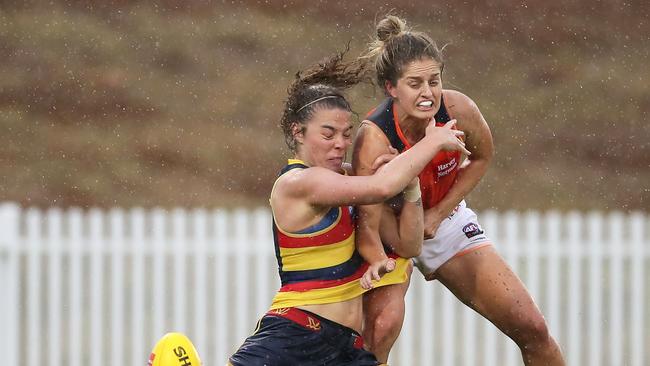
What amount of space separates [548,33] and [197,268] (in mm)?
8810

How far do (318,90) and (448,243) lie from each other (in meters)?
0.98

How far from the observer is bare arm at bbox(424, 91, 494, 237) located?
5.08 metres

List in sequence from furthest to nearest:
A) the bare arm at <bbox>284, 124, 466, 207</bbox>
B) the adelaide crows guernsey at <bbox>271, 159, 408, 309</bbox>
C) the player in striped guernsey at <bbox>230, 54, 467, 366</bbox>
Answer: the adelaide crows guernsey at <bbox>271, 159, 408, 309</bbox> → the player in striped guernsey at <bbox>230, 54, 467, 366</bbox> → the bare arm at <bbox>284, 124, 466, 207</bbox>

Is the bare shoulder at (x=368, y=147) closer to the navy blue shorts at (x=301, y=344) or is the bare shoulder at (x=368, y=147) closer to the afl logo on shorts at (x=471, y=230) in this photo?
the navy blue shorts at (x=301, y=344)

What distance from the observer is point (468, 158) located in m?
5.36

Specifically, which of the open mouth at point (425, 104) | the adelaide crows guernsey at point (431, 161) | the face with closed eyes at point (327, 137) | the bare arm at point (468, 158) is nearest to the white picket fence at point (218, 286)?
the bare arm at point (468, 158)

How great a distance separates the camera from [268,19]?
16.6m

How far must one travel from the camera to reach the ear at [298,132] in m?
4.79

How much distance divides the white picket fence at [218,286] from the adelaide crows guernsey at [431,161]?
3.71 metres

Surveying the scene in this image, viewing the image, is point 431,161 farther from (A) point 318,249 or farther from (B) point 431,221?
(A) point 318,249

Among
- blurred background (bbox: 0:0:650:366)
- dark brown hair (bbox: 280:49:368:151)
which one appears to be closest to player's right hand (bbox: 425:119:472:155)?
dark brown hair (bbox: 280:49:368:151)

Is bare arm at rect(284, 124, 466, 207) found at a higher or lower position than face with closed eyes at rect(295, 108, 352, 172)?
lower

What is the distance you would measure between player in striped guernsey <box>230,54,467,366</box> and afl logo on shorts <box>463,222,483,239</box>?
0.65m

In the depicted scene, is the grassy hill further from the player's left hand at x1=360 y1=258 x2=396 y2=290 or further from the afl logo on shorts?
the player's left hand at x1=360 y1=258 x2=396 y2=290
